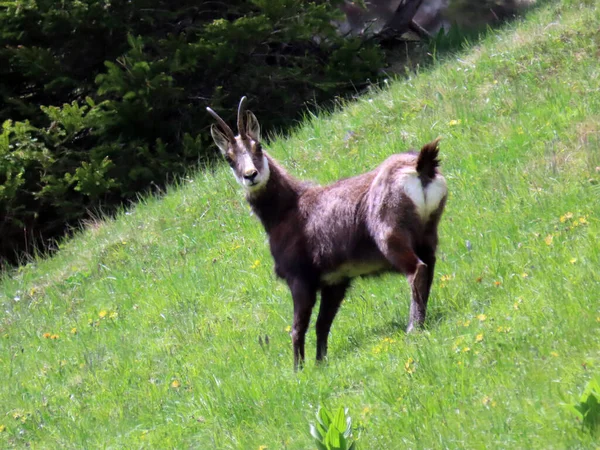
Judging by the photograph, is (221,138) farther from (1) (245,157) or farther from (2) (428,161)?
(2) (428,161)

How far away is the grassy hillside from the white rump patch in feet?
2.64

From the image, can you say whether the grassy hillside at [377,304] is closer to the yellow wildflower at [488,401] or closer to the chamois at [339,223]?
the yellow wildflower at [488,401]

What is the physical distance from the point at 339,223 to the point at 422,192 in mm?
905

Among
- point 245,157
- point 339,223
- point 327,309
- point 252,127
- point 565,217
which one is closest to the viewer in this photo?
point 339,223

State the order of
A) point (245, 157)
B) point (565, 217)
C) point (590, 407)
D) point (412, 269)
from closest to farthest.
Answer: point (590, 407), point (412, 269), point (565, 217), point (245, 157)

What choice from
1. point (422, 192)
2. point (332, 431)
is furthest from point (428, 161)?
point (332, 431)

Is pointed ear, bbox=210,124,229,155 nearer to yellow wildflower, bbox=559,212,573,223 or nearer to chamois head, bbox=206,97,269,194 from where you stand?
chamois head, bbox=206,97,269,194

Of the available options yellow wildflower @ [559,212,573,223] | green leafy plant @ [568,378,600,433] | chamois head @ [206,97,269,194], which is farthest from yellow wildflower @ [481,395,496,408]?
chamois head @ [206,97,269,194]

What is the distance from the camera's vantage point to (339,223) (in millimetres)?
7371

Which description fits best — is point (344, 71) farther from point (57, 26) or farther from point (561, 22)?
point (57, 26)

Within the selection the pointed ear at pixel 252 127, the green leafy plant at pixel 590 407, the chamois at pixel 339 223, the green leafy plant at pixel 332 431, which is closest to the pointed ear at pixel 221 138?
the chamois at pixel 339 223

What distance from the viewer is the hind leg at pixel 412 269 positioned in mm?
6555

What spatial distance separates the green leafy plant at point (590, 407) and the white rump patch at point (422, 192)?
2601 millimetres

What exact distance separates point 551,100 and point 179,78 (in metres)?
6.80
